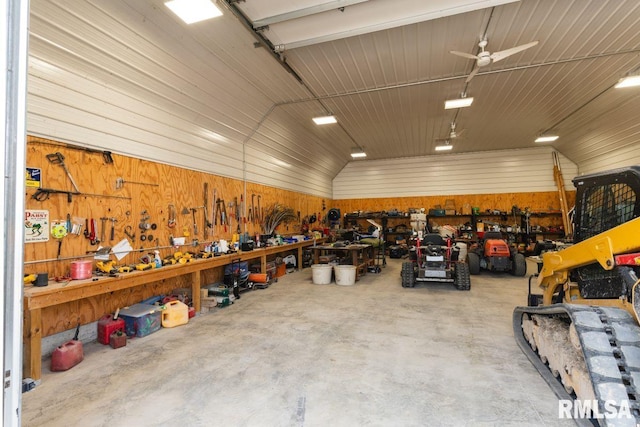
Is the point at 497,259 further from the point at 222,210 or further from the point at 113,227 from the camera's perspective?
the point at 113,227

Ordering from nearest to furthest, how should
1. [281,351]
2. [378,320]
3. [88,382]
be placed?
[88,382] → [281,351] → [378,320]

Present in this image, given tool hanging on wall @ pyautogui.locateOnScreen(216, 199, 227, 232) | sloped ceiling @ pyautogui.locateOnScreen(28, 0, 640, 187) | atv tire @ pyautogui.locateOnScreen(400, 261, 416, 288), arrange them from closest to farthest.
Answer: sloped ceiling @ pyautogui.locateOnScreen(28, 0, 640, 187)
tool hanging on wall @ pyautogui.locateOnScreen(216, 199, 227, 232)
atv tire @ pyautogui.locateOnScreen(400, 261, 416, 288)

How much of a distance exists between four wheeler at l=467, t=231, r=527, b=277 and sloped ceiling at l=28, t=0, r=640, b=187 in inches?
125

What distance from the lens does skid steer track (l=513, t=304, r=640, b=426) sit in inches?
66.0

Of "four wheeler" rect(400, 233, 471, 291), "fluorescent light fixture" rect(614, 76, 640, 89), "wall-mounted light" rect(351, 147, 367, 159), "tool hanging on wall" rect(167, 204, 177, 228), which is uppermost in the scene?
"wall-mounted light" rect(351, 147, 367, 159)

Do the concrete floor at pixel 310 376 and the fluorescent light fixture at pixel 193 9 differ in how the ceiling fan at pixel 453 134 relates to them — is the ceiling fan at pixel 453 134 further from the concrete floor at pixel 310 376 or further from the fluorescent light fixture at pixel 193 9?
the fluorescent light fixture at pixel 193 9

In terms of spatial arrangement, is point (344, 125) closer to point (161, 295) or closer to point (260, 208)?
point (260, 208)

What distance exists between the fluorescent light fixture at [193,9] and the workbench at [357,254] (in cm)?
504

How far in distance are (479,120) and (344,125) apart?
3.51 metres

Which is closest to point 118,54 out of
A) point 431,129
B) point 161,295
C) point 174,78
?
point 174,78

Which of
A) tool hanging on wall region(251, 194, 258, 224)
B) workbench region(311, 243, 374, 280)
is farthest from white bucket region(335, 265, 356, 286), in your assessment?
tool hanging on wall region(251, 194, 258, 224)

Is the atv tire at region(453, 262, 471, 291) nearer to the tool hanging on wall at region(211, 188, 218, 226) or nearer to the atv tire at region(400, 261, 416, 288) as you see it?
the atv tire at region(400, 261, 416, 288)

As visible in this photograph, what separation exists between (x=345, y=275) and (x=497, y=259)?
376cm

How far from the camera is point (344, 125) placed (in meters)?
7.83
